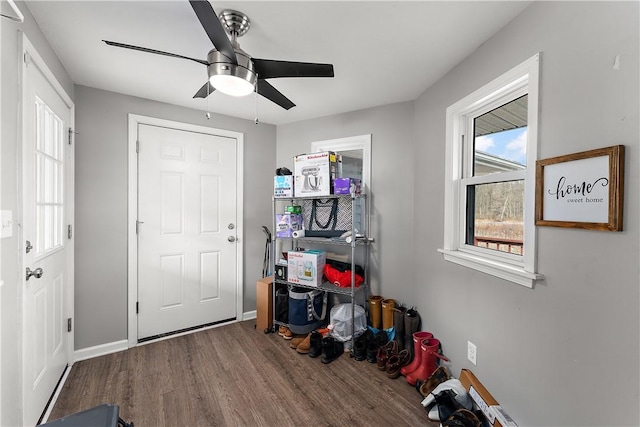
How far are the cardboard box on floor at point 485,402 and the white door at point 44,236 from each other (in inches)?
96.1

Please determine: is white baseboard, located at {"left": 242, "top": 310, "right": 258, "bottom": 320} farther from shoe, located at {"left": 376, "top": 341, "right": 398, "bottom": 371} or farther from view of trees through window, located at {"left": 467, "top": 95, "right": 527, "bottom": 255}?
view of trees through window, located at {"left": 467, "top": 95, "right": 527, "bottom": 255}

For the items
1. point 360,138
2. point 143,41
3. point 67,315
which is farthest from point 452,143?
point 67,315

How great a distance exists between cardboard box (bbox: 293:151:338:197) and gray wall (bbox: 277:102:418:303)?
493 millimetres

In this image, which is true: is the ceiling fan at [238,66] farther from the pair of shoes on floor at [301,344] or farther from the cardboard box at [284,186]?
the pair of shoes on floor at [301,344]

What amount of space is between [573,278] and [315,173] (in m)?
1.94

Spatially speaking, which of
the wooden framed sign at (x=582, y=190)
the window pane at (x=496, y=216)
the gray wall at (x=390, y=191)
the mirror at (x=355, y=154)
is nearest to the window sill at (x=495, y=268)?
the window pane at (x=496, y=216)

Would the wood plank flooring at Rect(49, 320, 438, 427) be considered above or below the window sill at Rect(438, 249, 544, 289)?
below

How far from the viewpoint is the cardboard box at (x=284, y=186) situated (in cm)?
275

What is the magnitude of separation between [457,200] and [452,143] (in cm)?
42

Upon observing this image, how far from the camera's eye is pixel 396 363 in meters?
2.11

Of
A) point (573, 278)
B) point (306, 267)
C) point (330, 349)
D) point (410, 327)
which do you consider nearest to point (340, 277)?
point (306, 267)

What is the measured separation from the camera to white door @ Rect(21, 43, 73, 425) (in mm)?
1440

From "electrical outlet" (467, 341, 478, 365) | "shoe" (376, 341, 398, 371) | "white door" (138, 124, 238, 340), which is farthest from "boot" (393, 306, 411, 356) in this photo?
"white door" (138, 124, 238, 340)

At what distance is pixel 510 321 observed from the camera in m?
1.46
